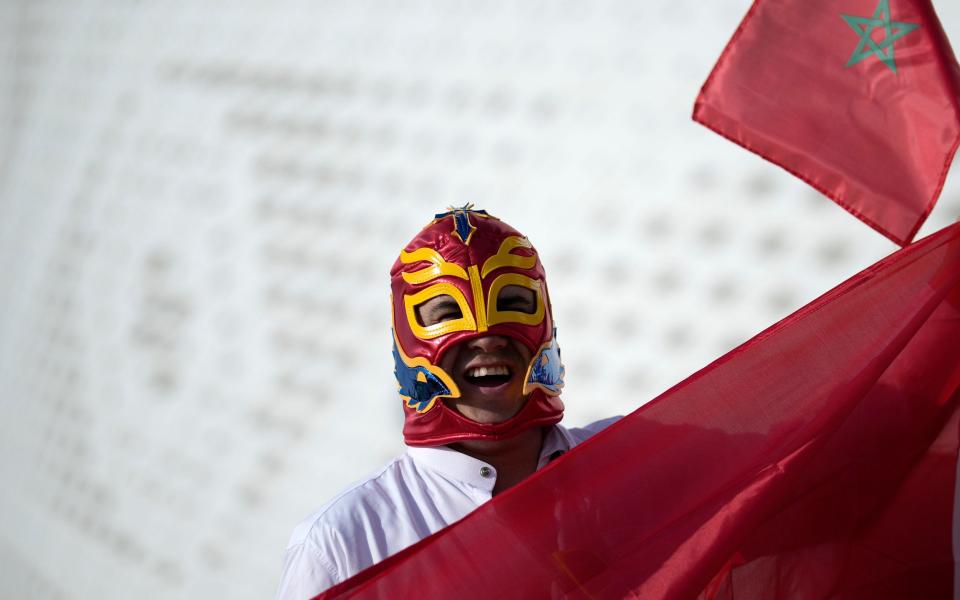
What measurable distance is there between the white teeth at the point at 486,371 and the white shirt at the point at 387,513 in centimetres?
16

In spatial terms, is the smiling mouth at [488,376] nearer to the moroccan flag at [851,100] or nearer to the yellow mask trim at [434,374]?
the yellow mask trim at [434,374]

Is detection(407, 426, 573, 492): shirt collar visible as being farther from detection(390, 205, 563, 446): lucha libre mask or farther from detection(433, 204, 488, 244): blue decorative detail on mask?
detection(433, 204, 488, 244): blue decorative detail on mask

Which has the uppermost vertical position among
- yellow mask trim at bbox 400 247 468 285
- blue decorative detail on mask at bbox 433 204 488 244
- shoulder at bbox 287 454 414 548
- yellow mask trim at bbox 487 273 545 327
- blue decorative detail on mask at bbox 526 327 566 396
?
blue decorative detail on mask at bbox 433 204 488 244

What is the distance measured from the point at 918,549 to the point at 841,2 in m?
1.09

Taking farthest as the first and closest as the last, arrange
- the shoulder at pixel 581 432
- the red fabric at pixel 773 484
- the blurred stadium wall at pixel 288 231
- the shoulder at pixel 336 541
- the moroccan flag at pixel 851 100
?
1. the blurred stadium wall at pixel 288 231
2. the shoulder at pixel 581 432
3. the moroccan flag at pixel 851 100
4. the shoulder at pixel 336 541
5. the red fabric at pixel 773 484

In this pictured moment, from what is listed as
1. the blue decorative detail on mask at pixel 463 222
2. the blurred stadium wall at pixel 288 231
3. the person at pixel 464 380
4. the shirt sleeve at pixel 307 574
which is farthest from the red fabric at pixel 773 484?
the blurred stadium wall at pixel 288 231

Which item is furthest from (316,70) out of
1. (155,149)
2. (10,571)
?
(10,571)

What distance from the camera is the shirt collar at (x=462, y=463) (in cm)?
219

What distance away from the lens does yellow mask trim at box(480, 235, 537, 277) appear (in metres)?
2.30

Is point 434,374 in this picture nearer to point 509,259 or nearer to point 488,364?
point 488,364

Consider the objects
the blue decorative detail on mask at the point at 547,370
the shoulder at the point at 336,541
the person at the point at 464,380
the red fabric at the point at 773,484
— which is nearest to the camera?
the red fabric at the point at 773,484

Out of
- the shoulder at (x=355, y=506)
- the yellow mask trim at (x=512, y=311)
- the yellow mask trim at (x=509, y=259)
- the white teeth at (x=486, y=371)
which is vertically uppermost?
the yellow mask trim at (x=509, y=259)

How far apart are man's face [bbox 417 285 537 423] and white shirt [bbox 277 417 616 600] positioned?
0.11 metres

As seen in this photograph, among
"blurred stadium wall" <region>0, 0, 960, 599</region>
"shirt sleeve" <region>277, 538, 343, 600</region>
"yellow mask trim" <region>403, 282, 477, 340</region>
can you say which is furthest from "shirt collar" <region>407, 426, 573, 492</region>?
"blurred stadium wall" <region>0, 0, 960, 599</region>
